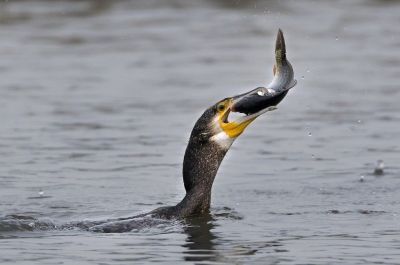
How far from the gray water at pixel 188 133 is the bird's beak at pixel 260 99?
770mm

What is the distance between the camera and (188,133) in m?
15.1

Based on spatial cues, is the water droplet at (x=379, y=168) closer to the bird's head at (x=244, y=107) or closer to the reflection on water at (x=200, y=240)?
the reflection on water at (x=200, y=240)

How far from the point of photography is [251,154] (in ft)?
46.3

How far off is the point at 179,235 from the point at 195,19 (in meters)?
14.7

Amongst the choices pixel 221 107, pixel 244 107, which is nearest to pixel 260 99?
pixel 244 107

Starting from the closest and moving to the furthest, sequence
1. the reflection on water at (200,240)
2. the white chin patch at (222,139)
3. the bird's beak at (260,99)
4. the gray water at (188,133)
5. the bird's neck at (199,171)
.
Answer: the reflection on water at (200,240)
the gray water at (188,133)
the bird's beak at (260,99)
the white chin patch at (222,139)
the bird's neck at (199,171)

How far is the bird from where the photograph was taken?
10.6 metres

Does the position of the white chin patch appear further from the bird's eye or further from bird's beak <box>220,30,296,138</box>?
the bird's eye

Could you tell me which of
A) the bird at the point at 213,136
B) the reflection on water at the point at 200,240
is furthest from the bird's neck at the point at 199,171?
the reflection on water at the point at 200,240

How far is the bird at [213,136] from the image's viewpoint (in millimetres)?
10594

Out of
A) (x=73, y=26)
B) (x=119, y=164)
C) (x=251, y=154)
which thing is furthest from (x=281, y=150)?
(x=73, y=26)

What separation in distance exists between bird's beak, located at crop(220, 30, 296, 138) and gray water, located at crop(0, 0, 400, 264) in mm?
770

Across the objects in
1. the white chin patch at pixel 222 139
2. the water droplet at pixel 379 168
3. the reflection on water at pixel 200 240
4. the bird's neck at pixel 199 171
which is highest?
the white chin patch at pixel 222 139

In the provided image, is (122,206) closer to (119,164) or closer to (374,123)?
→ (119,164)
